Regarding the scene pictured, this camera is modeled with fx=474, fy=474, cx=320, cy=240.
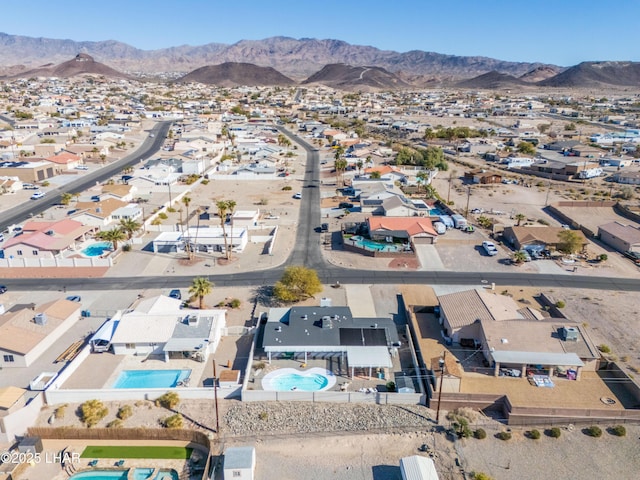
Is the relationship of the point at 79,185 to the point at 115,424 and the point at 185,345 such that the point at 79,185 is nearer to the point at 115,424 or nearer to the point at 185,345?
the point at 185,345

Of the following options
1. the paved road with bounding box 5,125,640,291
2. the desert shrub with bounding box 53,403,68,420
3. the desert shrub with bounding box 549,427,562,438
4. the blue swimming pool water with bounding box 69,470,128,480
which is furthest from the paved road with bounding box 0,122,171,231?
the desert shrub with bounding box 549,427,562,438

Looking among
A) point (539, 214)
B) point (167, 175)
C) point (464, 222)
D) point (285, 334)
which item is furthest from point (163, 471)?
point (167, 175)

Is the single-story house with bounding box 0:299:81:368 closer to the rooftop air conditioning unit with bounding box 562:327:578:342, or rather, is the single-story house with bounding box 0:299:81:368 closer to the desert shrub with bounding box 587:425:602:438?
the desert shrub with bounding box 587:425:602:438

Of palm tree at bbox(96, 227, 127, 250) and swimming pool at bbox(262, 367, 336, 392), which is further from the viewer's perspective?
palm tree at bbox(96, 227, 127, 250)

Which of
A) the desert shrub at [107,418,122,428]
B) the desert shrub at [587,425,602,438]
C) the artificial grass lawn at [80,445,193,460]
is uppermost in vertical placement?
the desert shrub at [587,425,602,438]

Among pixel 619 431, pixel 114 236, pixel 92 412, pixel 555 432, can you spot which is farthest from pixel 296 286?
pixel 619 431
